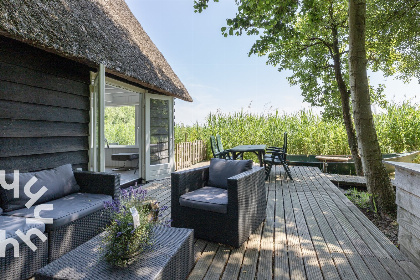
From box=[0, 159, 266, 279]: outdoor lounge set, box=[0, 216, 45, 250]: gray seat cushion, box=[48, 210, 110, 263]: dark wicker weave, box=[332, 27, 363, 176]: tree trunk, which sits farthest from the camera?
box=[332, 27, 363, 176]: tree trunk

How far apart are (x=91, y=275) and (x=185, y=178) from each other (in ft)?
4.80

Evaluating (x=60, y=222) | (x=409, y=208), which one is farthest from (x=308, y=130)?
(x=60, y=222)

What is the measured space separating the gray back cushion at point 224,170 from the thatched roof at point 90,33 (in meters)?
2.12

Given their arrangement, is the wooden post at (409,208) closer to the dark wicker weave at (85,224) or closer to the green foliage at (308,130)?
the dark wicker weave at (85,224)

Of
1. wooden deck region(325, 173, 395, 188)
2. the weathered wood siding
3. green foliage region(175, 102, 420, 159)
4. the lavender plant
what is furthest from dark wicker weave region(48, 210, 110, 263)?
green foliage region(175, 102, 420, 159)

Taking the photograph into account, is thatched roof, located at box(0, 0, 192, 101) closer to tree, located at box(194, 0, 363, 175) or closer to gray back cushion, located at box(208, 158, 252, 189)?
tree, located at box(194, 0, 363, 175)

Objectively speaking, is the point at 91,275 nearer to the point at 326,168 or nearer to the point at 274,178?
the point at 274,178

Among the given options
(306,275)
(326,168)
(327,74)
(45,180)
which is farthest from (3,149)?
(327,74)

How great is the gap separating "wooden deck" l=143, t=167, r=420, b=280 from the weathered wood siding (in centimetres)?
224

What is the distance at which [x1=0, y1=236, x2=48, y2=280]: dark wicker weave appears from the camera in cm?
161

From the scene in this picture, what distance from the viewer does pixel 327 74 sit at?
6957 millimetres

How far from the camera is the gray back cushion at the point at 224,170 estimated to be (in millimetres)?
2832

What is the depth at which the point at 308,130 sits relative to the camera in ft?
27.5

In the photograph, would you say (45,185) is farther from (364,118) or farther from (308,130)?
(308,130)
